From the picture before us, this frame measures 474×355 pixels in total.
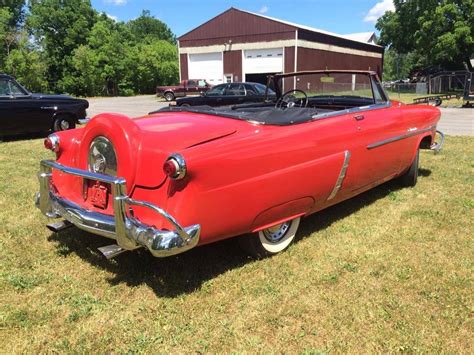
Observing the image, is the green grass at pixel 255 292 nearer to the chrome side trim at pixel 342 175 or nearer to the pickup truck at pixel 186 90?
the chrome side trim at pixel 342 175

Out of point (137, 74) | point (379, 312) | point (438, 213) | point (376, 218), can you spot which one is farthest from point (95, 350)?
point (137, 74)

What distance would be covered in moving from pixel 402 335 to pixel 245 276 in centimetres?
108

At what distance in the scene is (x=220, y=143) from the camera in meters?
2.69

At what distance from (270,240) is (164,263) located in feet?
2.65

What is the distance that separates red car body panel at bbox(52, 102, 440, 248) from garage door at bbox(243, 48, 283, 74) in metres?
31.1

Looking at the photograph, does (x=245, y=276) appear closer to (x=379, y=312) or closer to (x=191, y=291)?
(x=191, y=291)

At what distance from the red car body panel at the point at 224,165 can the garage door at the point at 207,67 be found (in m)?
33.3

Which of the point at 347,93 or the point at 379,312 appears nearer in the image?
the point at 379,312

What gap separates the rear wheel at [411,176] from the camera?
16.5ft

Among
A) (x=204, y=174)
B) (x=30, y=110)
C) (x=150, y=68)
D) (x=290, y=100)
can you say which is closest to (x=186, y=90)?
(x=150, y=68)

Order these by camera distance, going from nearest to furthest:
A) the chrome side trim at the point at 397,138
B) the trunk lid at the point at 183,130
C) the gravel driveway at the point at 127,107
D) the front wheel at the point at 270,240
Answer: the trunk lid at the point at 183,130
the front wheel at the point at 270,240
the chrome side trim at the point at 397,138
the gravel driveway at the point at 127,107

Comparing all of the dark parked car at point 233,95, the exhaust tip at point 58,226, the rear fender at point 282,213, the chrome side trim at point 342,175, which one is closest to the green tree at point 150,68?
the dark parked car at point 233,95

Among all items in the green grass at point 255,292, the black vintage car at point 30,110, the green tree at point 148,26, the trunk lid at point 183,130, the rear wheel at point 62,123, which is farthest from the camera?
the green tree at point 148,26

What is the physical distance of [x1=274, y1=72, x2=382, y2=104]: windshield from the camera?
4.45 metres
